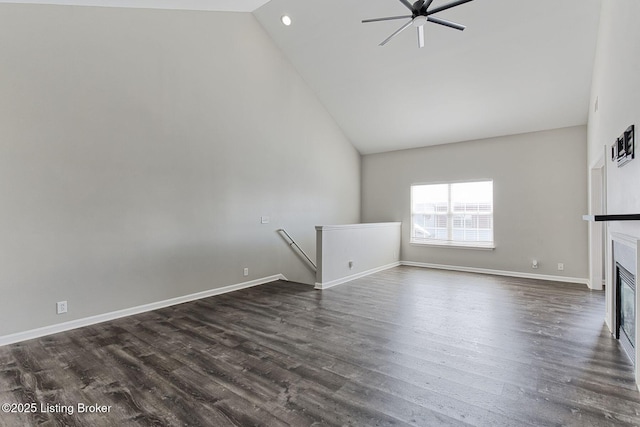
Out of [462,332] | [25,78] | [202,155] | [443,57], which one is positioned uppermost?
[443,57]

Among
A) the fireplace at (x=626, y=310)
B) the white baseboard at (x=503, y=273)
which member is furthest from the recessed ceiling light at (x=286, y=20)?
the white baseboard at (x=503, y=273)

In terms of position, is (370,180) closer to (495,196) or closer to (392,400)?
(495,196)

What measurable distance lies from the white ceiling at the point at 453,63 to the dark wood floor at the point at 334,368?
3448 mm

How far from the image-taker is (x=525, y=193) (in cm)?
600

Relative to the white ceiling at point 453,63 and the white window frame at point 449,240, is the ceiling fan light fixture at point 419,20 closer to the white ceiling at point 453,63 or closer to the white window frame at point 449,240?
Result: the white ceiling at point 453,63

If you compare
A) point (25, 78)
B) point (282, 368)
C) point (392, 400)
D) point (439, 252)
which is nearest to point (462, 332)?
point (392, 400)

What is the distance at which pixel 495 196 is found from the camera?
633 centimetres

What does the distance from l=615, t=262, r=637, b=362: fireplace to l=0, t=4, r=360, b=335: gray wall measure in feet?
15.4

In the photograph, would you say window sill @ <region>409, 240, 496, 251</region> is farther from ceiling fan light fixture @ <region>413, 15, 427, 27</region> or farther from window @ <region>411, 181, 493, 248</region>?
ceiling fan light fixture @ <region>413, 15, 427, 27</region>

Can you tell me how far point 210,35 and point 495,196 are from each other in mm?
6097

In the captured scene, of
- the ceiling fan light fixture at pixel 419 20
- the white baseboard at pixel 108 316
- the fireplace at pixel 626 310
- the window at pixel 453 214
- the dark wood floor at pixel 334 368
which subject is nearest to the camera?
the dark wood floor at pixel 334 368

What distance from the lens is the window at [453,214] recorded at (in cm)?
653

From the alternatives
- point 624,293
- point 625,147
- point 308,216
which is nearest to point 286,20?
point 308,216

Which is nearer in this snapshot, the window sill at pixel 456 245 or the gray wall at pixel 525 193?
the gray wall at pixel 525 193
